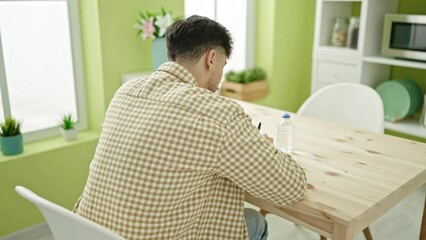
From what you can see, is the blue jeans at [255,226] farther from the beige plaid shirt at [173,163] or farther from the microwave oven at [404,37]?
the microwave oven at [404,37]

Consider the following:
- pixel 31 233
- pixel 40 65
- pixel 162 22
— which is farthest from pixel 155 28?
pixel 31 233

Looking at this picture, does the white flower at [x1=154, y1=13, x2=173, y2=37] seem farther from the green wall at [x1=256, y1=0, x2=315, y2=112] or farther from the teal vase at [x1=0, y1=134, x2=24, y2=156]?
the green wall at [x1=256, y1=0, x2=315, y2=112]

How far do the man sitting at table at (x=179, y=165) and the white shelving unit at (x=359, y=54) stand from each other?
1.90 metres

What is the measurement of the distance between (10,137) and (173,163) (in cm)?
139

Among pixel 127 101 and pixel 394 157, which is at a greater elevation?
pixel 127 101

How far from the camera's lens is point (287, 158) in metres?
1.23

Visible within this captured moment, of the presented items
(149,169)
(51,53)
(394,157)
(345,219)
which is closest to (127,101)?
(149,169)

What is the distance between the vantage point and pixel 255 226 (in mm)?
1526

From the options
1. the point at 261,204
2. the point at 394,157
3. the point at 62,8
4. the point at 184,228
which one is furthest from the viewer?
the point at 62,8

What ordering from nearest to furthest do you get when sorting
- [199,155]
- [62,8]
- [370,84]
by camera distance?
[199,155] < [62,8] < [370,84]

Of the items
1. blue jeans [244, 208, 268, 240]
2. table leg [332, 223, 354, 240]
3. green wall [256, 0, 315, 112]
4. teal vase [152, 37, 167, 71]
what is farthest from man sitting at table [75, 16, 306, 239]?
green wall [256, 0, 315, 112]

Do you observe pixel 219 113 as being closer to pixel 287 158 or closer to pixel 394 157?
pixel 287 158

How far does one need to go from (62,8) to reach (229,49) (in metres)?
1.39

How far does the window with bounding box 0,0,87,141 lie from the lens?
2225 millimetres
